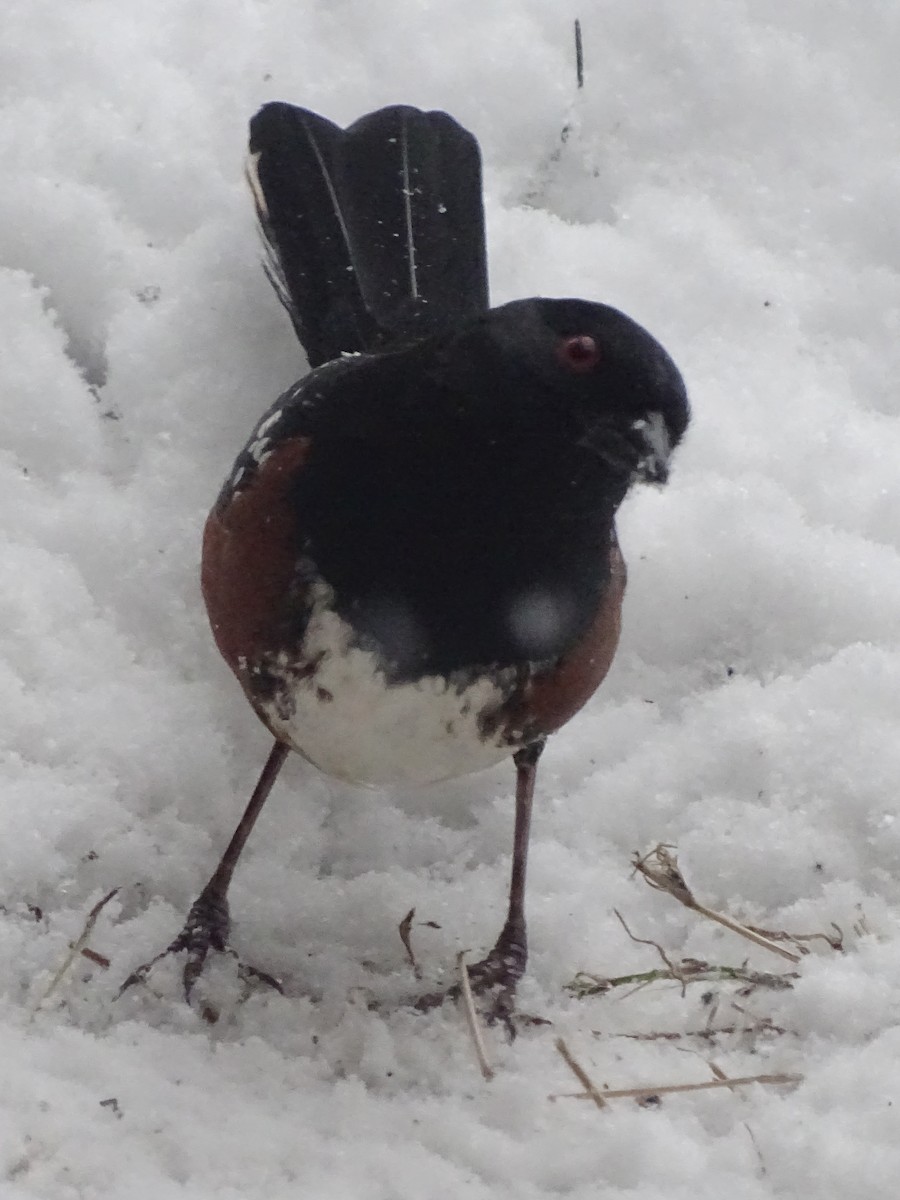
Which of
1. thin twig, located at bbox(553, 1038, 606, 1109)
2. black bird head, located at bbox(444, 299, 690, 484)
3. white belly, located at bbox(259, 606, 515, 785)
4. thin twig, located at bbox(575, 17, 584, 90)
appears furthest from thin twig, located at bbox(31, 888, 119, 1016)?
thin twig, located at bbox(575, 17, 584, 90)

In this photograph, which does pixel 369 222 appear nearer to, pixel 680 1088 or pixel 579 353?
pixel 579 353

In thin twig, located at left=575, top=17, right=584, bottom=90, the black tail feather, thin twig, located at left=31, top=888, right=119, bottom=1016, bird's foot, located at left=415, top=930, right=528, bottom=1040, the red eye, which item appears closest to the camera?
the red eye

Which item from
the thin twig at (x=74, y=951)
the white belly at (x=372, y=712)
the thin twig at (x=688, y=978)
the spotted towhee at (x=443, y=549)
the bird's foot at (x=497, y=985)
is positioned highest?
the spotted towhee at (x=443, y=549)

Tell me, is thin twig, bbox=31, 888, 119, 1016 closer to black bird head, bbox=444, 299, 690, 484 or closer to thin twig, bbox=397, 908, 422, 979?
thin twig, bbox=397, 908, 422, 979

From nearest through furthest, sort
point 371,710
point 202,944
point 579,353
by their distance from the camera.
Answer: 1. point 579,353
2. point 371,710
3. point 202,944

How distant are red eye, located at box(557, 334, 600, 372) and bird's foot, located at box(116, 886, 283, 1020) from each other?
754 mm

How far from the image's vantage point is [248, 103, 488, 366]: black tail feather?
184 cm

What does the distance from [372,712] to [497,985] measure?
1.27ft

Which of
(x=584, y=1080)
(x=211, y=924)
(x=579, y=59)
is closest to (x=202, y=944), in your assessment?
(x=211, y=924)

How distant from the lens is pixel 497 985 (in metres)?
1.53

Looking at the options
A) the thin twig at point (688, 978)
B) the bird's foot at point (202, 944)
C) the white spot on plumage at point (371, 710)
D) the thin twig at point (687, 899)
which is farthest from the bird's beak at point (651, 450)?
the bird's foot at point (202, 944)

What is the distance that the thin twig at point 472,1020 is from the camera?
53.3 inches

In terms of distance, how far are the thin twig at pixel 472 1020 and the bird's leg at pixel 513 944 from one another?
4cm

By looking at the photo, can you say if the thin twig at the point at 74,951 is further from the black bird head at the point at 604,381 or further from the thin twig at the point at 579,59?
the thin twig at the point at 579,59
